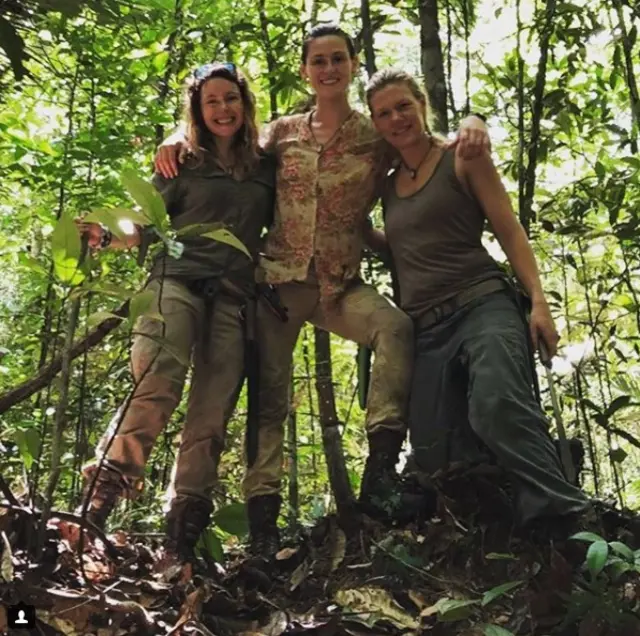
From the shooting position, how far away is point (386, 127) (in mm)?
3277

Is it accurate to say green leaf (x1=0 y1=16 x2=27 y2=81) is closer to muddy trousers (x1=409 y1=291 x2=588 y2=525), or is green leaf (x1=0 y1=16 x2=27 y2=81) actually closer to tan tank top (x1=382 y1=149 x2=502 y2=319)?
muddy trousers (x1=409 y1=291 x2=588 y2=525)

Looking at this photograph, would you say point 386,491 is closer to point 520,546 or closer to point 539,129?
point 520,546

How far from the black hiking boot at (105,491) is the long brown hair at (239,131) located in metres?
1.36

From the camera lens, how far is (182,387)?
302 cm

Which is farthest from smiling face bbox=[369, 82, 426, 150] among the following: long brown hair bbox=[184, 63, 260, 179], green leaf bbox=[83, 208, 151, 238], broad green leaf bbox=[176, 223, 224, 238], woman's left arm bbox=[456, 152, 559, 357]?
green leaf bbox=[83, 208, 151, 238]

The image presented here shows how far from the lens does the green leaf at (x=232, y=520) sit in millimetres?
2883

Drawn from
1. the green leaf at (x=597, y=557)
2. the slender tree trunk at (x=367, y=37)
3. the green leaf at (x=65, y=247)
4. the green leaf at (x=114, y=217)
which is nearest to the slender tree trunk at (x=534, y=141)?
the slender tree trunk at (x=367, y=37)

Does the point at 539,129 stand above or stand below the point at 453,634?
above

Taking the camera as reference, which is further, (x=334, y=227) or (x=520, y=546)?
(x=334, y=227)

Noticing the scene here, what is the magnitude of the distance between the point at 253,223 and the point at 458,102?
129 inches

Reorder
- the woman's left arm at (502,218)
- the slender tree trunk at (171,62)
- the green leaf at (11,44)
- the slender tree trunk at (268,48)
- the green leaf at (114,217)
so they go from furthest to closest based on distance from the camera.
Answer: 1. the slender tree trunk at (171,62)
2. the slender tree trunk at (268,48)
3. the woman's left arm at (502,218)
4. the green leaf at (114,217)
5. the green leaf at (11,44)

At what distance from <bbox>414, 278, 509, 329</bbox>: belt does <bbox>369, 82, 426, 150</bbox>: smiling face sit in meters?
0.71

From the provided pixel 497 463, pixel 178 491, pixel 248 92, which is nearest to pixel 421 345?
pixel 497 463

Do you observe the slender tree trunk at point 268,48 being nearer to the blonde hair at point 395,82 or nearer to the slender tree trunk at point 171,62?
the slender tree trunk at point 171,62
